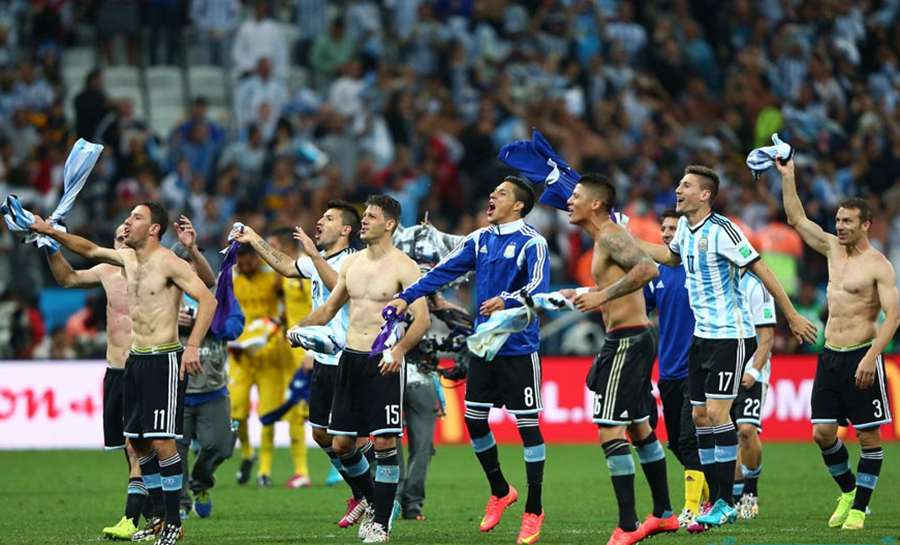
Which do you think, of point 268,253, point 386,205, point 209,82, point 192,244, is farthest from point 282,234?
point 209,82

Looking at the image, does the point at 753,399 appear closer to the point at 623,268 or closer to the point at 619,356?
the point at 619,356

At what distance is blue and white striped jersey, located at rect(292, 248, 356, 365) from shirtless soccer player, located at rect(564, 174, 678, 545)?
259 cm

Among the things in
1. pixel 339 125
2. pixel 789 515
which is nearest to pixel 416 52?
pixel 339 125

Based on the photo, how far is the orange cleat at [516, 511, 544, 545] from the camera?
38.6 feet

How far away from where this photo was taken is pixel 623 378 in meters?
11.5

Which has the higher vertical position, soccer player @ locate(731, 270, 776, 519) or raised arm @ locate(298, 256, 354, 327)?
raised arm @ locate(298, 256, 354, 327)

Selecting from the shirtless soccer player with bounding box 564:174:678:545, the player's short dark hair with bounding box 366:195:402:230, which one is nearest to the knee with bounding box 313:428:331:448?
the player's short dark hair with bounding box 366:195:402:230

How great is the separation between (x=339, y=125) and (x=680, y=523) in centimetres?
1507

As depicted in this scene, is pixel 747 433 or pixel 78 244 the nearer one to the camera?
pixel 78 244

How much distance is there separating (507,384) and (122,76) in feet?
58.3

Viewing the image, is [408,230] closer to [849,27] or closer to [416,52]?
[416,52]

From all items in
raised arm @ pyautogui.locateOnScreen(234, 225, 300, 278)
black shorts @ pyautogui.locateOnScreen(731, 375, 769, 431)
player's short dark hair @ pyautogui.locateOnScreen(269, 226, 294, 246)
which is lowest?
black shorts @ pyautogui.locateOnScreen(731, 375, 769, 431)

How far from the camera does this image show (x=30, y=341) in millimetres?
22297

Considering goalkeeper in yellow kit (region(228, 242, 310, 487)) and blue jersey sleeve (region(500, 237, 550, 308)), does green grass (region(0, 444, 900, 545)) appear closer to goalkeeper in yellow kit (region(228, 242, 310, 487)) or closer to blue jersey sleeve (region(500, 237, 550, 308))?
goalkeeper in yellow kit (region(228, 242, 310, 487))
